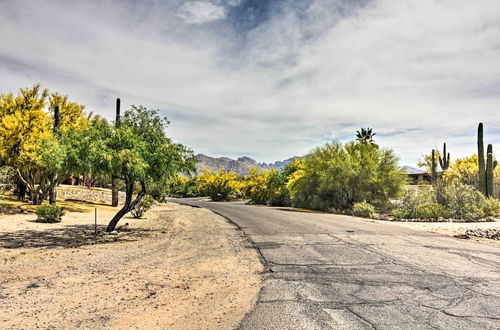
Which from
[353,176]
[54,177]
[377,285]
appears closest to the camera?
[377,285]

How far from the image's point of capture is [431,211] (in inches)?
765

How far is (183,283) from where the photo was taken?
6.66 metres

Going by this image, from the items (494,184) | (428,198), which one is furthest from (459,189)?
(494,184)

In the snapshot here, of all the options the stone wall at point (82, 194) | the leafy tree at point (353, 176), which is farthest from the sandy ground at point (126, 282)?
the stone wall at point (82, 194)

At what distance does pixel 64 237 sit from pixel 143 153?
458cm

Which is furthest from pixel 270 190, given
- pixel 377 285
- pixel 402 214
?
pixel 377 285

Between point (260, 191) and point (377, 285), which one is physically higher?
point (260, 191)

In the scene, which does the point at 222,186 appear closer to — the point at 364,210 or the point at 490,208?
the point at 364,210

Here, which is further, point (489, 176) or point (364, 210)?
point (489, 176)

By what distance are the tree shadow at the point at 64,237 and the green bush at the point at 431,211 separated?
15467 millimetres

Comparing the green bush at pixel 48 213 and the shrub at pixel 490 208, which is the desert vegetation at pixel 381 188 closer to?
the shrub at pixel 490 208

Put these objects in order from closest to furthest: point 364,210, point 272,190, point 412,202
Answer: point 412,202 → point 364,210 → point 272,190

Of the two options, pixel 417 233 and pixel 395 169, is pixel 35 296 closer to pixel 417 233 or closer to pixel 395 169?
pixel 417 233

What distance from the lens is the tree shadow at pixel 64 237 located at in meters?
11.1
